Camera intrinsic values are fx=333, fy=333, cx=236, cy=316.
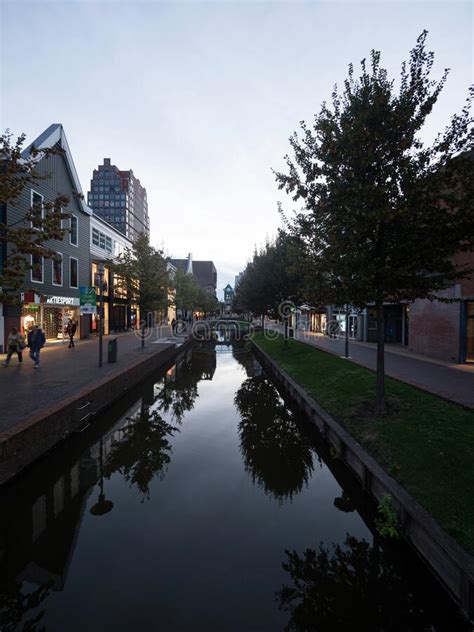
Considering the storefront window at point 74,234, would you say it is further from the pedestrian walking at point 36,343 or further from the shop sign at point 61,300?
the pedestrian walking at point 36,343

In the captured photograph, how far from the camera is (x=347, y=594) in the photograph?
12.8 ft

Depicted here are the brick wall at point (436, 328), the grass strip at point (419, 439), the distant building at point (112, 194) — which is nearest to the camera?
the grass strip at point (419, 439)

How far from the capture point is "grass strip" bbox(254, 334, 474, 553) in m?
4.52

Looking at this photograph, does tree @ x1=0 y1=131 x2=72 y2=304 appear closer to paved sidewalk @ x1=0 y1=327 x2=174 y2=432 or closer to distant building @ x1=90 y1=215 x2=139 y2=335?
paved sidewalk @ x1=0 y1=327 x2=174 y2=432

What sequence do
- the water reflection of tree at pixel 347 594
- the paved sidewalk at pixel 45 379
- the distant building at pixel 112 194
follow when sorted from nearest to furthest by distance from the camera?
the water reflection of tree at pixel 347 594
the paved sidewalk at pixel 45 379
the distant building at pixel 112 194

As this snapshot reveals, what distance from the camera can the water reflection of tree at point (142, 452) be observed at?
6.90 m

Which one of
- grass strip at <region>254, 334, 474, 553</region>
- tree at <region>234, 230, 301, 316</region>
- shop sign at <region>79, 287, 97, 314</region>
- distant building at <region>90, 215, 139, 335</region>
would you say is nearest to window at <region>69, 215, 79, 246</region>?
distant building at <region>90, 215, 139, 335</region>

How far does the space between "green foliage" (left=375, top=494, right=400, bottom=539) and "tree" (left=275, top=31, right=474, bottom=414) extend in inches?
164

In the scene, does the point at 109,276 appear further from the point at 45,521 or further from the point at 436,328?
the point at 45,521

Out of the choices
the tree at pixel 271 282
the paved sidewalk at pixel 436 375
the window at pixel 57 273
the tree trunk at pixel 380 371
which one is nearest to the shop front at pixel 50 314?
the window at pixel 57 273

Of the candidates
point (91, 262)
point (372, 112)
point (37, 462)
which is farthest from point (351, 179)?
point (91, 262)

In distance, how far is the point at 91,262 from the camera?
102ft

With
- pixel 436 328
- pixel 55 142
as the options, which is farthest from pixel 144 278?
pixel 436 328

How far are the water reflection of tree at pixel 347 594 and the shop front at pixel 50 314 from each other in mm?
21010
